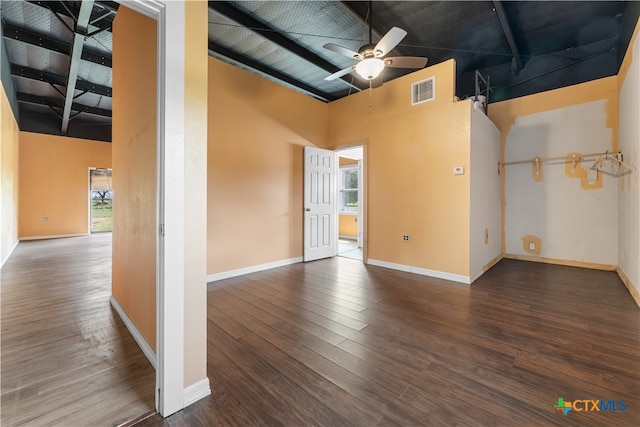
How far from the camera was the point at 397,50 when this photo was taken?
439 cm

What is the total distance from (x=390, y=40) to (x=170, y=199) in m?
2.62

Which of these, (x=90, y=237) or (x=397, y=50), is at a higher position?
(x=397, y=50)

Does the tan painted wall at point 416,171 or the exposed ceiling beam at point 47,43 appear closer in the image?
the tan painted wall at point 416,171

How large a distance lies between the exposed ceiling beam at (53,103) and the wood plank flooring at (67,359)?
541 centimetres

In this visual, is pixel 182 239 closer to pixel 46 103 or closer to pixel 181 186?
pixel 181 186

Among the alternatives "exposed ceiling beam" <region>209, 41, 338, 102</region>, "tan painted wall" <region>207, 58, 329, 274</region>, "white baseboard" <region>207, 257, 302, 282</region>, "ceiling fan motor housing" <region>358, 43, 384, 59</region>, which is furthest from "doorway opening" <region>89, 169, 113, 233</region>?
"ceiling fan motor housing" <region>358, 43, 384, 59</region>

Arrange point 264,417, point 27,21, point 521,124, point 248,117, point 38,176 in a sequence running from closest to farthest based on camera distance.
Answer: point 264,417
point 27,21
point 248,117
point 521,124
point 38,176

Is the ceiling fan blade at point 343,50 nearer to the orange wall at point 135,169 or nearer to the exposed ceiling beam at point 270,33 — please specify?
the exposed ceiling beam at point 270,33

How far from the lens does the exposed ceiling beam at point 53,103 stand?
6289 millimetres

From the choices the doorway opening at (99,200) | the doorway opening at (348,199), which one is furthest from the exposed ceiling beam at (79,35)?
the doorway opening at (348,199)

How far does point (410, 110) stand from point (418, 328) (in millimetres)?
3222

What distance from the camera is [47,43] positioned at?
4082 millimetres

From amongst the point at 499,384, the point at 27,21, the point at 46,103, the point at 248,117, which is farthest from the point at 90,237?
the point at 499,384

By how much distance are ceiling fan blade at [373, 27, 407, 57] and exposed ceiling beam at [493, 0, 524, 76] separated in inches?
71.6
